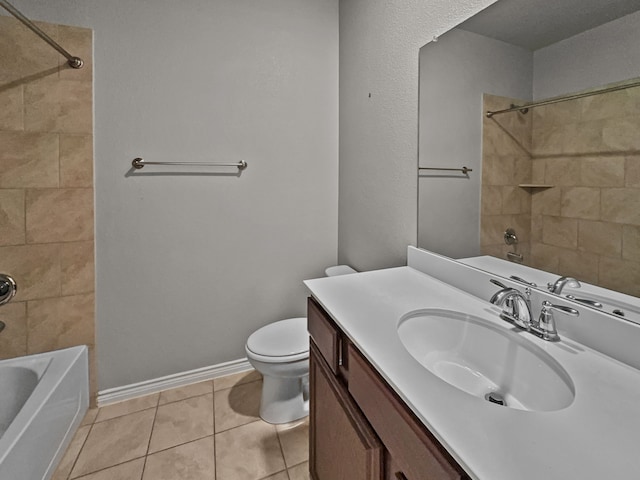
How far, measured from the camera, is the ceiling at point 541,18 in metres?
0.77

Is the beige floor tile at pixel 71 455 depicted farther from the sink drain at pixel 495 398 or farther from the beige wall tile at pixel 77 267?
the sink drain at pixel 495 398

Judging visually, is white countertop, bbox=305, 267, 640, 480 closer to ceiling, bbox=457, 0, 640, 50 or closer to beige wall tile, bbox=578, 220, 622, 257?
beige wall tile, bbox=578, 220, 622, 257

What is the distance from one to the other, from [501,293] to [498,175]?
41 cm

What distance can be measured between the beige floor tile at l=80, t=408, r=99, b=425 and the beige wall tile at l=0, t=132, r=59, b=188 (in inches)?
47.5

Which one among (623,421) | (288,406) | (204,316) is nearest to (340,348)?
(623,421)

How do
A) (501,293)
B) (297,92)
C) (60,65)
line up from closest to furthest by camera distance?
1. (501,293)
2. (60,65)
3. (297,92)

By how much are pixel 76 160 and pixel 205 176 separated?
0.61 metres

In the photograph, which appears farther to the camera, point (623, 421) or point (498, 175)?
point (498, 175)

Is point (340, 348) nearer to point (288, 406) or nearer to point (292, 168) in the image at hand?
point (288, 406)

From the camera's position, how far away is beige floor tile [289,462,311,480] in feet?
4.24

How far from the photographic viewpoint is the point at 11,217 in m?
1.49

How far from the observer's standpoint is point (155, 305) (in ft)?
5.96

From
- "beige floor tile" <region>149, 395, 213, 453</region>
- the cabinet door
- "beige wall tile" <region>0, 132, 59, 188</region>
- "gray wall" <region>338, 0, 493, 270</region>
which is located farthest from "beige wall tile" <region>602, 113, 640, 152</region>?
"beige wall tile" <region>0, 132, 59, 188</region>

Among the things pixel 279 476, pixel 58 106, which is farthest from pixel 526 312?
pixel 58 106
